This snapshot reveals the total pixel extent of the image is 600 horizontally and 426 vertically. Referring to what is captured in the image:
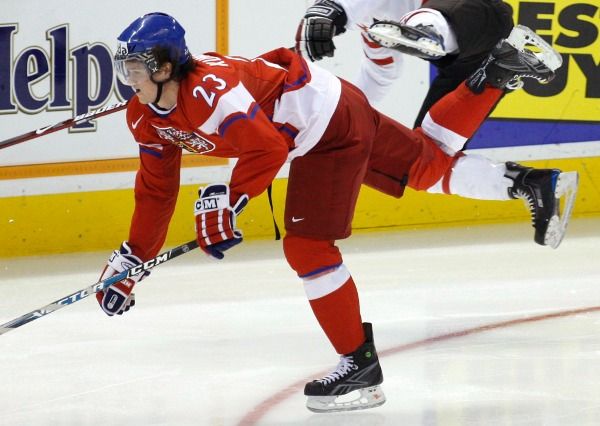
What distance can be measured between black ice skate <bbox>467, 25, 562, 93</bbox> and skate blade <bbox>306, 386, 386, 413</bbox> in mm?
1135

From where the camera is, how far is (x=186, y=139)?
3.20m

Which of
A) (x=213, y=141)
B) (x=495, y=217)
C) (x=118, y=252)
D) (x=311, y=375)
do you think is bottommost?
(x=495, y=217)

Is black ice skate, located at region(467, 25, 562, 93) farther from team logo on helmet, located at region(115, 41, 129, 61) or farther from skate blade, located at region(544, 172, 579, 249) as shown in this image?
team logo on helmet, located at region(115, 41, 129, 61)

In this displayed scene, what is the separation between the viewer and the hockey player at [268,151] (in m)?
3.02

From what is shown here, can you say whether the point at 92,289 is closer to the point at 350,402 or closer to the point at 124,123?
the point at 350,402

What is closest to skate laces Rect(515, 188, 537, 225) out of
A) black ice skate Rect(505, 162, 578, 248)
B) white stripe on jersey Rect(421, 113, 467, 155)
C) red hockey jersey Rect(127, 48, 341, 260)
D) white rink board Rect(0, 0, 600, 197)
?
black ice skate Rect(505, 162, 578, 248)

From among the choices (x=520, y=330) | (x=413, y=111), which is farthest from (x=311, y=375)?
(x=413, y=111)

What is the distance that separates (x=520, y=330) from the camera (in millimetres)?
4109

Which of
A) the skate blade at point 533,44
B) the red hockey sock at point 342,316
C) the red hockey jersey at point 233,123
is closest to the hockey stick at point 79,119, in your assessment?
the red hockey jersey at point 233,123

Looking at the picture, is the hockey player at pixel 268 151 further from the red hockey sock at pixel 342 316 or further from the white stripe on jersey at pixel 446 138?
the white stripe on jersey at pixel 446 138

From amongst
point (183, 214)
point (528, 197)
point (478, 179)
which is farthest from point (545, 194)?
point (183, 214)

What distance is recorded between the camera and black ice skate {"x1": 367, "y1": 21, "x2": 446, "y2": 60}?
11.9 feet

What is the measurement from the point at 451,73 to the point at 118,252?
1467 mm

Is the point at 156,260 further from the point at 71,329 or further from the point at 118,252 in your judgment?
the point at 71,329
